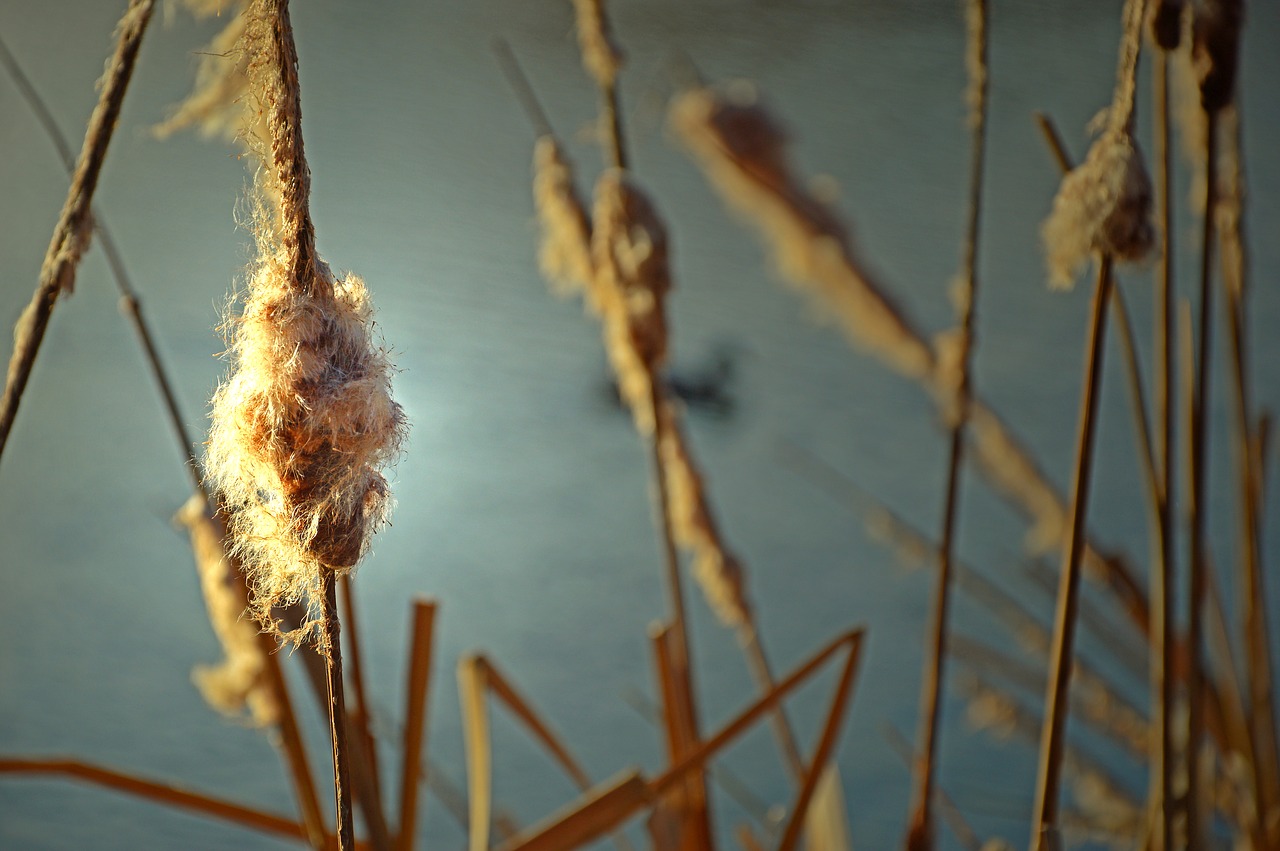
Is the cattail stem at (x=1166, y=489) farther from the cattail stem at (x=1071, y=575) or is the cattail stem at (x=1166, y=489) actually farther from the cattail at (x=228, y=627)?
the cattail at (x=228, y=627)

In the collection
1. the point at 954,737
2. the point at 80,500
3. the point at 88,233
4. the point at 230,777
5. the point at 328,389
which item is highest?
the point at 80,500

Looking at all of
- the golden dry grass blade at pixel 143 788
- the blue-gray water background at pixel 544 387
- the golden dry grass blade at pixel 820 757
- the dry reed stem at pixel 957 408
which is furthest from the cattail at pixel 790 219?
the golden dry grass blade at pixel 143 788

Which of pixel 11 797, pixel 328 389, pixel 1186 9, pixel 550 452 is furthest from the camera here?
pixel 550 452

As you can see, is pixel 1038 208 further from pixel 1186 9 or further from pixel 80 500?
pixel 80 500

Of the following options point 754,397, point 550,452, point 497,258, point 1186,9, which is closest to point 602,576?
point 550,452

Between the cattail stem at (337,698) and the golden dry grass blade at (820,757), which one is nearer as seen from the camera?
the cattail stem at (337,698)
